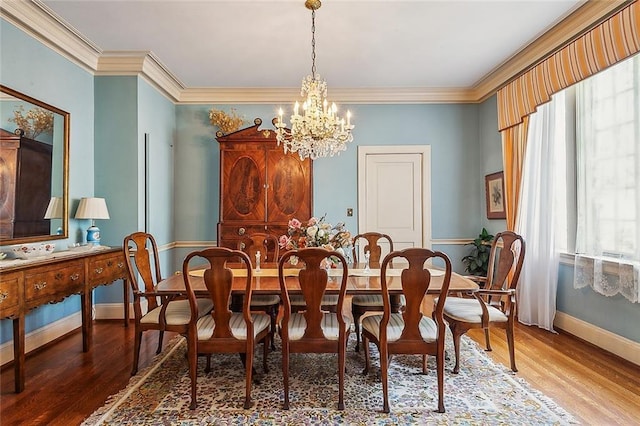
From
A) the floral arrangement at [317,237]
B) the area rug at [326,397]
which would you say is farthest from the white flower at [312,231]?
the area rug at [326,397]

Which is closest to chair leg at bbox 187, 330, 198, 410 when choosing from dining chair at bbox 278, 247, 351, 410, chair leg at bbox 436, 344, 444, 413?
dining chair at bbox 278, 247, 351, 410

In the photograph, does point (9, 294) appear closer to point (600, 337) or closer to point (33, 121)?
point (33, 121)

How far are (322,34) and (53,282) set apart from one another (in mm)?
3070

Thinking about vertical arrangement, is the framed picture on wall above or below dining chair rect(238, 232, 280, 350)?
above

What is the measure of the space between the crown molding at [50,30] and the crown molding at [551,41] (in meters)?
4.41

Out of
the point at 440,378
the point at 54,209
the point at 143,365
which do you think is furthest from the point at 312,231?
the point at 54,209

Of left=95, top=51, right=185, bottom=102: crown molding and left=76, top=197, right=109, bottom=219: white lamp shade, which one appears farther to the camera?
left=95, top=51, right=185, bottom=102: crown molding

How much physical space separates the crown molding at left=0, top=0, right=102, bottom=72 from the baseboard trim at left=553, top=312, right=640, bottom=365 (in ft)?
17.6

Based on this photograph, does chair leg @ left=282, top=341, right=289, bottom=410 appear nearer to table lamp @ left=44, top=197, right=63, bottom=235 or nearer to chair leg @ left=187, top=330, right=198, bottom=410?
chair leg @ left=187, top=330, right=198, bottom=410

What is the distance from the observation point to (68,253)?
289cm

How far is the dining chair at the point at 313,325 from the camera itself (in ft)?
6.55

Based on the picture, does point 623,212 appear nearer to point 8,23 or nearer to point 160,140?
point 160,140

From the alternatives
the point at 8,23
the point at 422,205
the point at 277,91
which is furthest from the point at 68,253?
the point at 422,205

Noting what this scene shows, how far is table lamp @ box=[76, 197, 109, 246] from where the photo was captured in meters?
3.31
